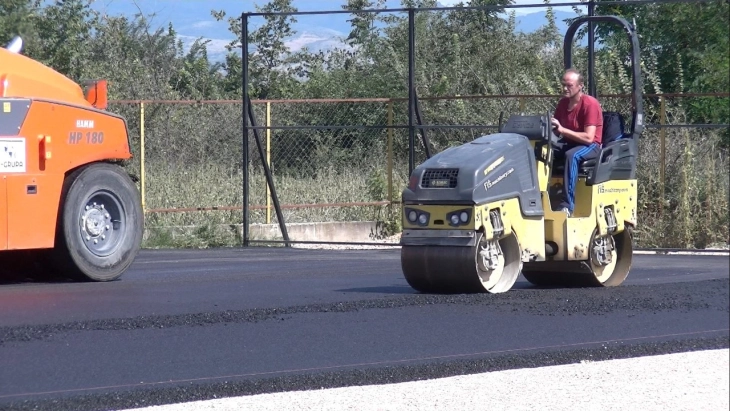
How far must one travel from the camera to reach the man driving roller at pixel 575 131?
9.39m

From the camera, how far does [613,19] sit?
31.3ft

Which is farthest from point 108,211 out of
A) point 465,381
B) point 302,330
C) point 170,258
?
point 465,381

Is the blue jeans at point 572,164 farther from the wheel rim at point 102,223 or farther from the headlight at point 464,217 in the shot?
the wheel rim at point 102,223

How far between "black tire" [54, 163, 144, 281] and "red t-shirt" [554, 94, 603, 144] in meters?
3.97

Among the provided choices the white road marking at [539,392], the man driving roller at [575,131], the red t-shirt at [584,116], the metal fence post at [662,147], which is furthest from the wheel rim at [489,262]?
the metal fence post at [662,147]

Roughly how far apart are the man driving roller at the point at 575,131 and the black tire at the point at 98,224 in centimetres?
389

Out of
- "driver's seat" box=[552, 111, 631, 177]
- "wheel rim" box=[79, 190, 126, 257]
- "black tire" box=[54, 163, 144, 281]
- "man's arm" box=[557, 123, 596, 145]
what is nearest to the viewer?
"man's arm" box=[557, 123, 596, 145]

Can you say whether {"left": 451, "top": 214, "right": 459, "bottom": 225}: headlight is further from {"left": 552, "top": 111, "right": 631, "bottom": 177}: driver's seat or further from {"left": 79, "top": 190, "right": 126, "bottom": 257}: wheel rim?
{"left": 79, "top": 190, "right": 126, "bottom": 257}: wheel rim

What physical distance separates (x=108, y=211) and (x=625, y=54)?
5509 millimetres

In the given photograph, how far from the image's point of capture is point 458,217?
893 cm

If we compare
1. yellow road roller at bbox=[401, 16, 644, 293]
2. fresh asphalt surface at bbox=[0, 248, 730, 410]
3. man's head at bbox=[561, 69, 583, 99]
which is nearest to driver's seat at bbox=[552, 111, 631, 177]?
yellow road roller at bbox=[401, 16, 644, 293]

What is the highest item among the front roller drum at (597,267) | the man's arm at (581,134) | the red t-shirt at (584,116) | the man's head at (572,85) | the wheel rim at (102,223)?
the man's head at (572,85)

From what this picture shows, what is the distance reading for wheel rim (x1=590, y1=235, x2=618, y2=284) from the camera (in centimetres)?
967

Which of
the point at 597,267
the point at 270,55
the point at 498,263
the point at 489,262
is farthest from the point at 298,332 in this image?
the point at 270,55
